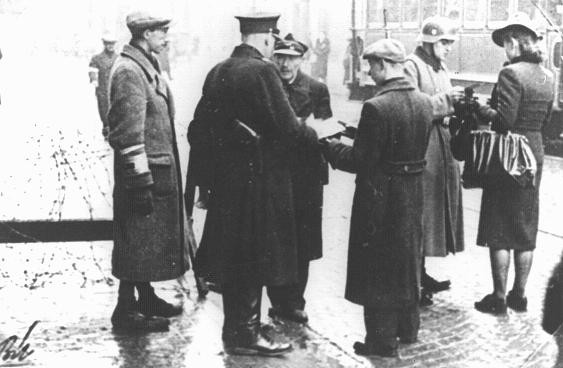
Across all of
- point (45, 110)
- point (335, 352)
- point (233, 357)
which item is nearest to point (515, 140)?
point (335, 352)

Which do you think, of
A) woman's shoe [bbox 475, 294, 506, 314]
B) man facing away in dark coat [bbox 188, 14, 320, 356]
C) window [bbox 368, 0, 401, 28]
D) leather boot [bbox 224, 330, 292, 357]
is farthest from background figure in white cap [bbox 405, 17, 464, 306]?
window [bbox 368, 0, 401, 28]

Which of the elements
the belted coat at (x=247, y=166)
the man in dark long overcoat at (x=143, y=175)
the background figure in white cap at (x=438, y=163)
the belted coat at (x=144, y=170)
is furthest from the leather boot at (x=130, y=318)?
the background figure in white cap at (x=438, y=163)

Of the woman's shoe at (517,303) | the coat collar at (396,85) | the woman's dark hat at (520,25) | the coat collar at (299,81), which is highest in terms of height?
the woman's dark hat at (520,25)

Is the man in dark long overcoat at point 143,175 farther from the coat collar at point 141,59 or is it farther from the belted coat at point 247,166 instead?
the belted coat at point 247,166

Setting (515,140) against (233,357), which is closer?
(233,357)

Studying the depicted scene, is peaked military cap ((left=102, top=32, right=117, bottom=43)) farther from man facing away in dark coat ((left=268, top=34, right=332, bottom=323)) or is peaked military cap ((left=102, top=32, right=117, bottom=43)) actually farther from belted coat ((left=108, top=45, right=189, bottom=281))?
belted coat ((left=108, top=45, right=189, bottom=281))

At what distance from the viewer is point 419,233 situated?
16.9 ft

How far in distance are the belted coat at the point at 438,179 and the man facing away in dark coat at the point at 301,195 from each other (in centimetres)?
77

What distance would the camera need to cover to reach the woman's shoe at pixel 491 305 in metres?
6.06

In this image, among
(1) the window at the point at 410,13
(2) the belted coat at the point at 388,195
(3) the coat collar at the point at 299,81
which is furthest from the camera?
(1) the window at the point at 410,13

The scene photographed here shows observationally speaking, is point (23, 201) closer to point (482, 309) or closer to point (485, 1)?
point (482, 309)

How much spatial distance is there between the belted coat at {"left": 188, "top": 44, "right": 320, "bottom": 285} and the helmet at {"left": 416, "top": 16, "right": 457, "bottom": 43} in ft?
4.80

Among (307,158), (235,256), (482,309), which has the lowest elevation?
(482,309)

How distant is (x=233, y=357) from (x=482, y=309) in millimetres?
1917
